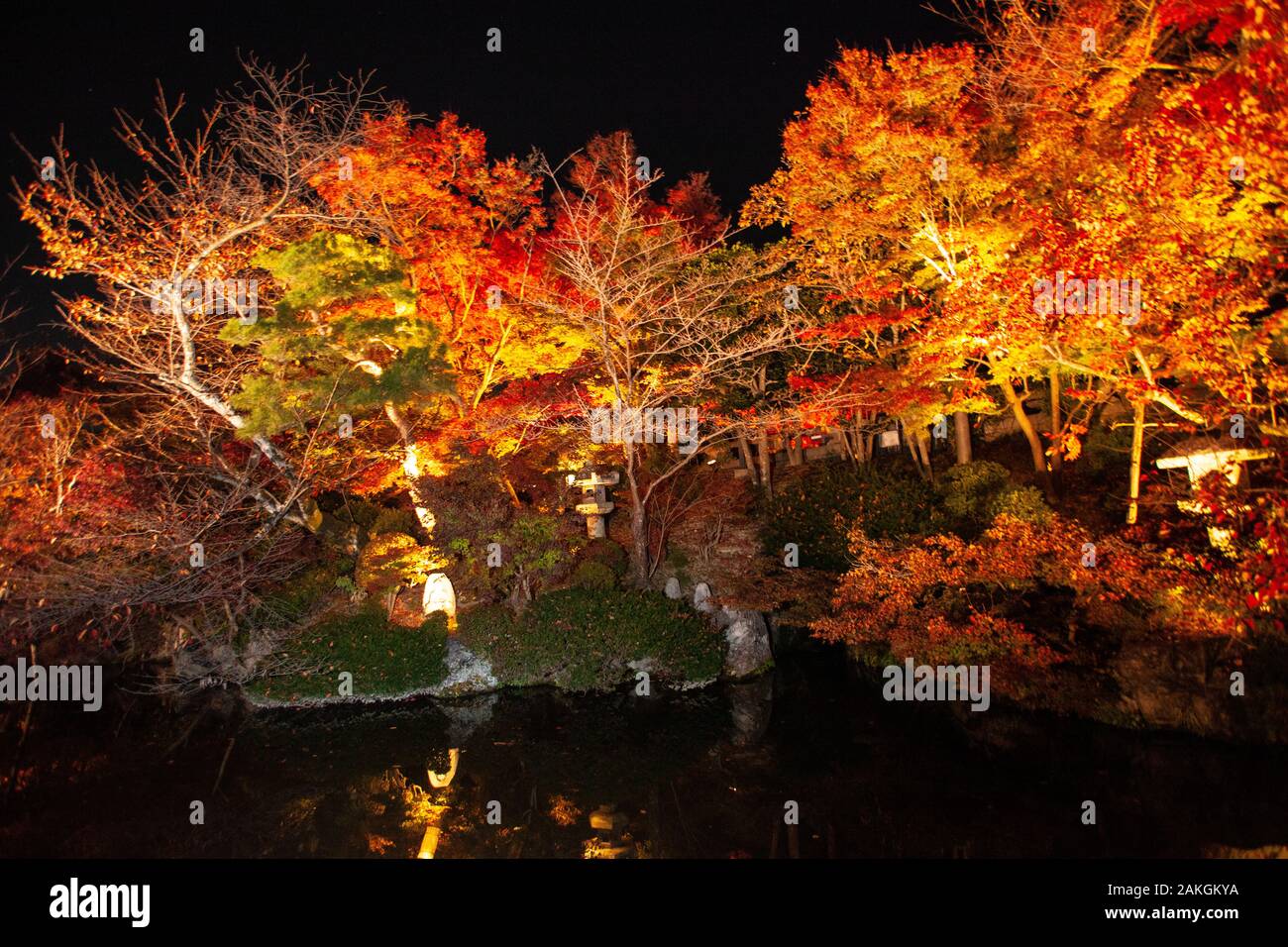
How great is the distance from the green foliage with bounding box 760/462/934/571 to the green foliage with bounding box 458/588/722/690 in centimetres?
267

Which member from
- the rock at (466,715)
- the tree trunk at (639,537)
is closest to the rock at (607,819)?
the rock at (466,715)

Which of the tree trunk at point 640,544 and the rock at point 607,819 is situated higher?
the tree trunk at point 640,544

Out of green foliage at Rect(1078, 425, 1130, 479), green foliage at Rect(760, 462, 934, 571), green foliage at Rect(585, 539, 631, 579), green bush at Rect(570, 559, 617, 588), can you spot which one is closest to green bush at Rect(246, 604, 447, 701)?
green bush at Rect(570, 559, 617, 588)

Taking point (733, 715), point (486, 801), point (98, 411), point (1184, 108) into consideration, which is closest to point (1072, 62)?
point (1184, 108)

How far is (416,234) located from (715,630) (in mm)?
9429

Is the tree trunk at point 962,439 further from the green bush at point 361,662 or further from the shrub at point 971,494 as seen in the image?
the green bush at point 361,662

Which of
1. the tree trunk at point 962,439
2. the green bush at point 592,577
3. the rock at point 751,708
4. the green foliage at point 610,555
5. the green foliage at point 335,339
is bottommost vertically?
the rock at point 751,708

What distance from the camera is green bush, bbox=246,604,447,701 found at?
11.4 meters

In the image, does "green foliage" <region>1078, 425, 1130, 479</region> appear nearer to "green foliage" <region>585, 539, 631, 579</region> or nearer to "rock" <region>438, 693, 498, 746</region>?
"green foliage" <region>585, 539, 631, 579</region>

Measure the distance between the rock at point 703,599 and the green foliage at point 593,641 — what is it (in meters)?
0.48

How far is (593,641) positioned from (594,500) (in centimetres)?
337

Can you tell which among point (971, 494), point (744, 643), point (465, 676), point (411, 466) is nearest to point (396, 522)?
point (411, 466)

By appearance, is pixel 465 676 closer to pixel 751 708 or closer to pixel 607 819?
pixel 751 708

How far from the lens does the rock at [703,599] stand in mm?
12672
